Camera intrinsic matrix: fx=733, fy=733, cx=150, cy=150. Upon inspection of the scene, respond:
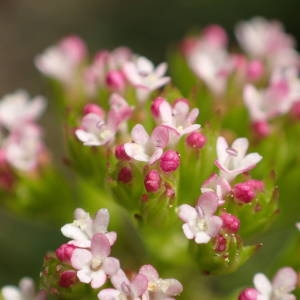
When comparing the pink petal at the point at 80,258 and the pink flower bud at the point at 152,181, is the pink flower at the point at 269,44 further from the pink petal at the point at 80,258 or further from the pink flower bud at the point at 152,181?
the pink petal at the point at 80,258

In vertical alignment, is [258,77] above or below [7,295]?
above

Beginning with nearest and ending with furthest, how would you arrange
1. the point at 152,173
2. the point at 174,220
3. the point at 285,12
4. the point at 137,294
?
the point at 137,294 → the point at 152,173 → the point at 174,220 → the point at 285,12

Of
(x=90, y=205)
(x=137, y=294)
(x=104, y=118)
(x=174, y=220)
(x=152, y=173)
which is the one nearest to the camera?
(x=137, y=294)

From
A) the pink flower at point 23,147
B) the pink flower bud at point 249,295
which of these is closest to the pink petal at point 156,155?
the pink flower bud at point 249,295

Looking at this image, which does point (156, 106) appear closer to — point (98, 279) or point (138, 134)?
point (138, 134)

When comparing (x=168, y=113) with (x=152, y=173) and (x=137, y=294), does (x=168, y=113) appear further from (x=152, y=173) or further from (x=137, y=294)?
(x=137, y=294)

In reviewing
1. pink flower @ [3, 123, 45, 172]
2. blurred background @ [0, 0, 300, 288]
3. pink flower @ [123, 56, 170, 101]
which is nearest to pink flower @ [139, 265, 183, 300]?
pink flower @ [123, 56, 170, 101]

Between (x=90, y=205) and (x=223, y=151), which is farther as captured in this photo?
(x=90, y=205)

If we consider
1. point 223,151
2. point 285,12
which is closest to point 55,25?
point 285,12

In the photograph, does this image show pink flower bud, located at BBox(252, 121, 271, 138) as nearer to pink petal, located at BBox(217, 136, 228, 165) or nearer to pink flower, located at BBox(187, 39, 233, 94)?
pink flower, located at BBox(187, 39, 233, 94)
